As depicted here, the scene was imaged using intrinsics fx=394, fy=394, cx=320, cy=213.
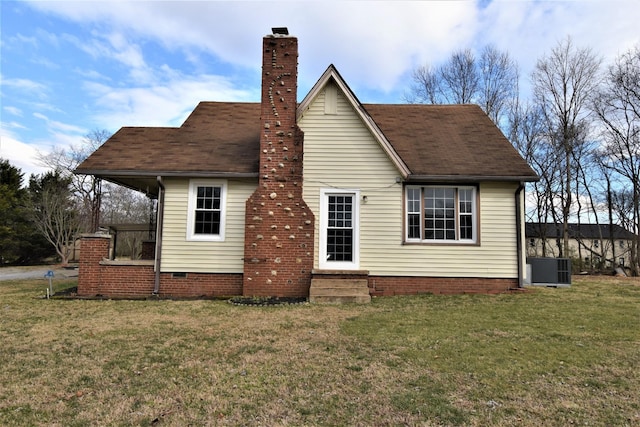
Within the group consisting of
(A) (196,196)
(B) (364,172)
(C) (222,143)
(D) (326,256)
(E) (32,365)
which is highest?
(C) (222,143)

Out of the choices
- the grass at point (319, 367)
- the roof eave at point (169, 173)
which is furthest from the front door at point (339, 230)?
the grass at point (319, 367)

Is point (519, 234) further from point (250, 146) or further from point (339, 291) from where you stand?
point (250, 146)

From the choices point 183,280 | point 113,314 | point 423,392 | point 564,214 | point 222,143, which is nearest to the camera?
point 423,392

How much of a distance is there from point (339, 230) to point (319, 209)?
843 millimetres

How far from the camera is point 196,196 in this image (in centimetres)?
1133

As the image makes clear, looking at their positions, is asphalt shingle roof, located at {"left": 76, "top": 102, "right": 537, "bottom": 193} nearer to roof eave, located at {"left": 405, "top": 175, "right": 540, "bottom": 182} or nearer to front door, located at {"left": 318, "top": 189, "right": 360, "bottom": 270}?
roof eave, located at {"left": 405, "top": 175, "right": 540, "bottom": 182}

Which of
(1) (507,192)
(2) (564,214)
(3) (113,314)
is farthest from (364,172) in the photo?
(2) (564,214)

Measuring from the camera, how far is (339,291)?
32.6 feet

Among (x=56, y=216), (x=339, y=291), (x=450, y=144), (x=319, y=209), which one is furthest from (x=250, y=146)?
(x=56, y=216)

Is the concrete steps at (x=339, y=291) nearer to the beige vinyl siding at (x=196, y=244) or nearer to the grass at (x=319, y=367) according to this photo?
the grass at (x=319, y=367)

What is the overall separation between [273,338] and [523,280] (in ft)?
27.9

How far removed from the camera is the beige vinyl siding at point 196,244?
11.1m

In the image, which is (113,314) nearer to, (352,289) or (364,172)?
(352,289)

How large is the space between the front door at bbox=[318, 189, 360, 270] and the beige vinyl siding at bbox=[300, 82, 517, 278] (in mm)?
185
